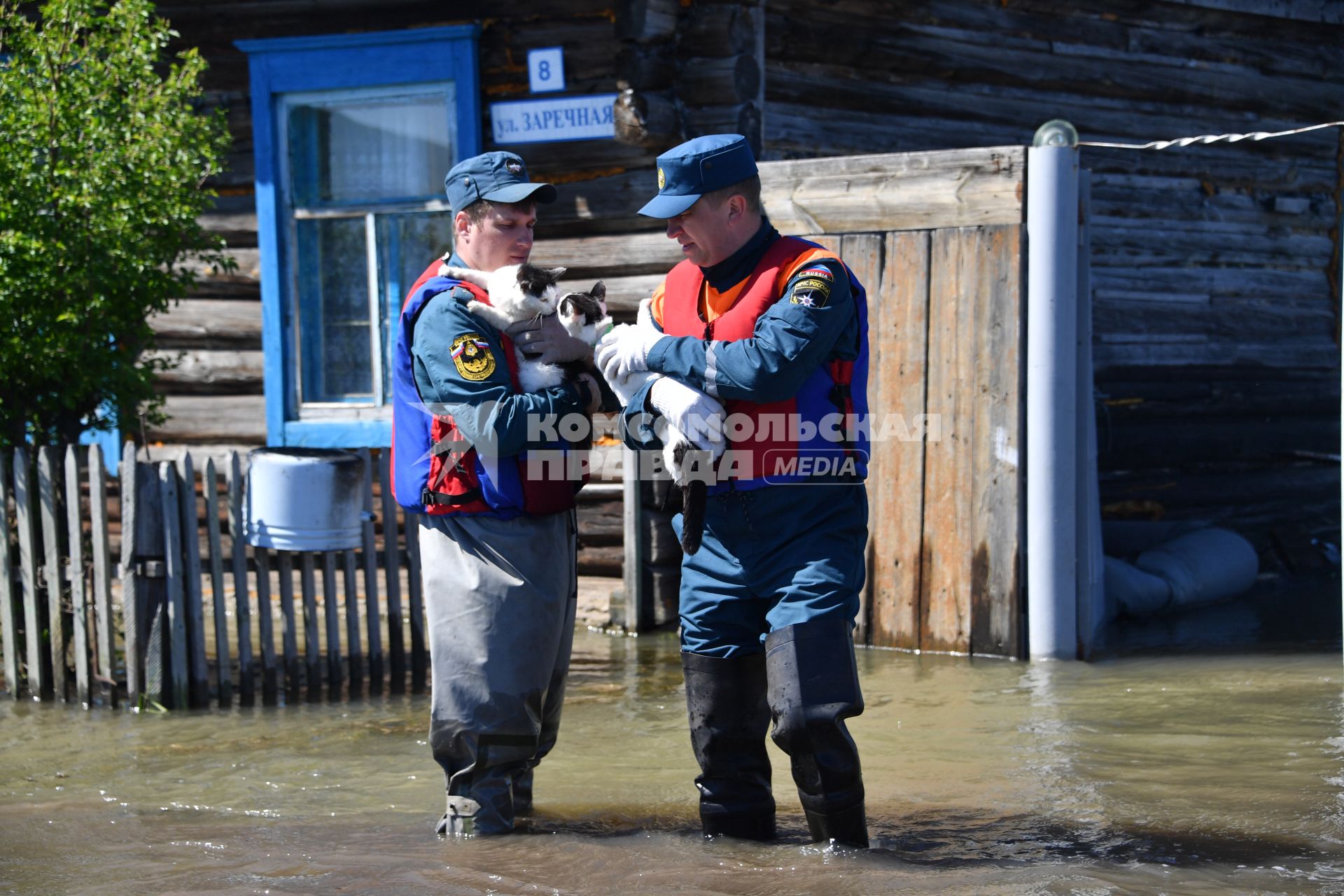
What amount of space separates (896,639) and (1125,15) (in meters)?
4.90

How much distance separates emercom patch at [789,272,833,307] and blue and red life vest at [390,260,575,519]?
0.78 m

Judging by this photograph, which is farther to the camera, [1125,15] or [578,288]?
[1125,15]

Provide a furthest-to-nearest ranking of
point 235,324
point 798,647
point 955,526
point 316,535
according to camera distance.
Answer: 1. point 235,324
2. point 955,526
3. point 316,535
4. point 798,647

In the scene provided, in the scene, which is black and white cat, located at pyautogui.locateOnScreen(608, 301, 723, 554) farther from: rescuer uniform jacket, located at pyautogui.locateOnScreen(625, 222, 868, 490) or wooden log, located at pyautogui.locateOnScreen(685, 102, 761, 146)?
wooden log, located at pyautogui.locateOnScreen(685, 102, 761, 146)

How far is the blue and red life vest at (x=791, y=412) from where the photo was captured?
346 centimetres

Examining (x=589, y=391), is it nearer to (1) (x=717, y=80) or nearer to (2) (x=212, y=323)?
(1) (x=717, y=80)

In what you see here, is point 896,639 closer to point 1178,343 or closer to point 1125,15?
point 1178,343

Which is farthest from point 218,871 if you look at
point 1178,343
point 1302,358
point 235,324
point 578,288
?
point 1302,358

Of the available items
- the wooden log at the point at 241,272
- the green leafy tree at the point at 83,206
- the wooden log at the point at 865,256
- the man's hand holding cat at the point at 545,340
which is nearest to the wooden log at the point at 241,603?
the green leafy tree at the point at 83,206

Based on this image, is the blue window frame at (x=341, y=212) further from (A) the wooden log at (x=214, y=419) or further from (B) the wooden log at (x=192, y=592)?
(B) the wooden log at (x=192, y=592)

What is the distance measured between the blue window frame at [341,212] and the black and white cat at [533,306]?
3923mm

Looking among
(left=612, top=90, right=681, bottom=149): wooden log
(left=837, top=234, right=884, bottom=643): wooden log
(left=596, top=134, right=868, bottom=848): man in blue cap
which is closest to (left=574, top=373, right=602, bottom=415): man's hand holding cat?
(left=596, top=134, right=868, bottom=848): man in blue cap

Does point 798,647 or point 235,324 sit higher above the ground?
point 235,324

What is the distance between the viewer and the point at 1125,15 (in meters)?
9.00
